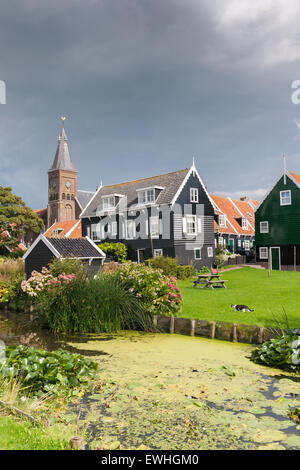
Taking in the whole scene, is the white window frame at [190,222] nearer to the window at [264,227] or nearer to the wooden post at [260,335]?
the window at [264,227]

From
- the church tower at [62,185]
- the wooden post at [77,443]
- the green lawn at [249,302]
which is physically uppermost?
the church tower at [62,185]

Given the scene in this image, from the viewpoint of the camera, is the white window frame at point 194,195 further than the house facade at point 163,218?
Yes

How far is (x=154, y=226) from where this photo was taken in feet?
123

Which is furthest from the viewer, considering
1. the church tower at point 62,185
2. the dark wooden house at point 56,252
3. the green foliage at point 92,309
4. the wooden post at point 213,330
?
the church tower at point 62,185

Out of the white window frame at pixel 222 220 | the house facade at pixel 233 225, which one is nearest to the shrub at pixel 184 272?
the house facade at pixel 233 225

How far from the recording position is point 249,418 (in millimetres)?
6027

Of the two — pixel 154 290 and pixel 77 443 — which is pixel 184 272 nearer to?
pixel 154 290

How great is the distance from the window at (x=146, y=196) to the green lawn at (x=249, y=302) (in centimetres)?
1505

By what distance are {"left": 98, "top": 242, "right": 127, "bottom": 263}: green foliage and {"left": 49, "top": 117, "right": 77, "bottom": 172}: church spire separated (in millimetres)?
51504

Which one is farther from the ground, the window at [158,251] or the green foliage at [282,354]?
the window at [158,251]

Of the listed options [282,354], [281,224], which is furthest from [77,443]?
[281,224]

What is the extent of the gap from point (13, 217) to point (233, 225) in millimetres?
27706

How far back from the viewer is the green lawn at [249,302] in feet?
44.3
